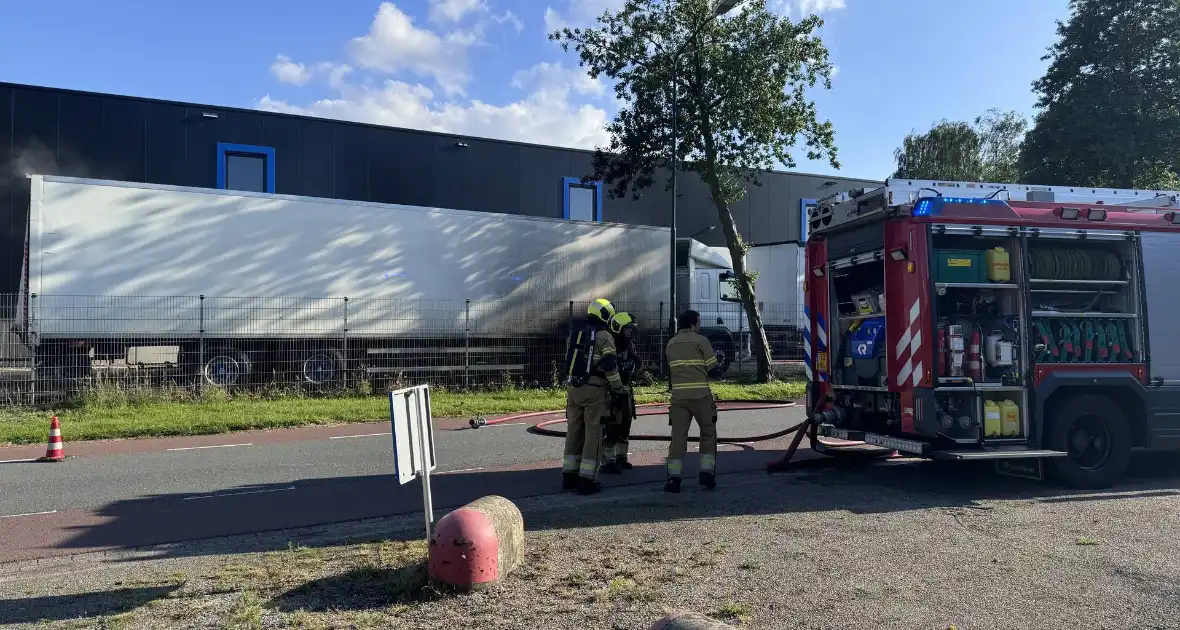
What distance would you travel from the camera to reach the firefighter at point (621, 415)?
8.41 meters

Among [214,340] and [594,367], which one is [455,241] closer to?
[214,340]

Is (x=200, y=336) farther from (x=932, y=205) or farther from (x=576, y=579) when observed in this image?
(x=932, y=205)

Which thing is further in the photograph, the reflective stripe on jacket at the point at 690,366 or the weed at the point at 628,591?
the reflective stripe on jacket at the point at 690,366

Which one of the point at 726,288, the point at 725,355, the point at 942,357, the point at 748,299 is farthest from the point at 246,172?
the point at 942,357

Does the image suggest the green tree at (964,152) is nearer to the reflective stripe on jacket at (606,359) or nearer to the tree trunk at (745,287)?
the tree trunk at (745,287)

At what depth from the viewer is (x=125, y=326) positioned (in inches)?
551

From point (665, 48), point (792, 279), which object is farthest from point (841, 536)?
point (792, 279)

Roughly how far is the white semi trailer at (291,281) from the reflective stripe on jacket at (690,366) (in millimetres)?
9640

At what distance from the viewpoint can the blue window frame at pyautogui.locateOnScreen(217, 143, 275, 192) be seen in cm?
2378

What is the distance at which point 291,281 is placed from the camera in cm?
1548

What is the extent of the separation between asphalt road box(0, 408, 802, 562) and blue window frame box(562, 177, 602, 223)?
60.6 ft

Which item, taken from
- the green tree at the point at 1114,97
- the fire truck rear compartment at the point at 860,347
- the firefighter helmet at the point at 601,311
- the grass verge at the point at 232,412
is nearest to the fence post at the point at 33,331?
the grass verge at the point at 232,412

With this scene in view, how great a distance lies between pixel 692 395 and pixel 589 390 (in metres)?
1.01

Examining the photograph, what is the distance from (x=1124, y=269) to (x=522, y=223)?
1218cm
